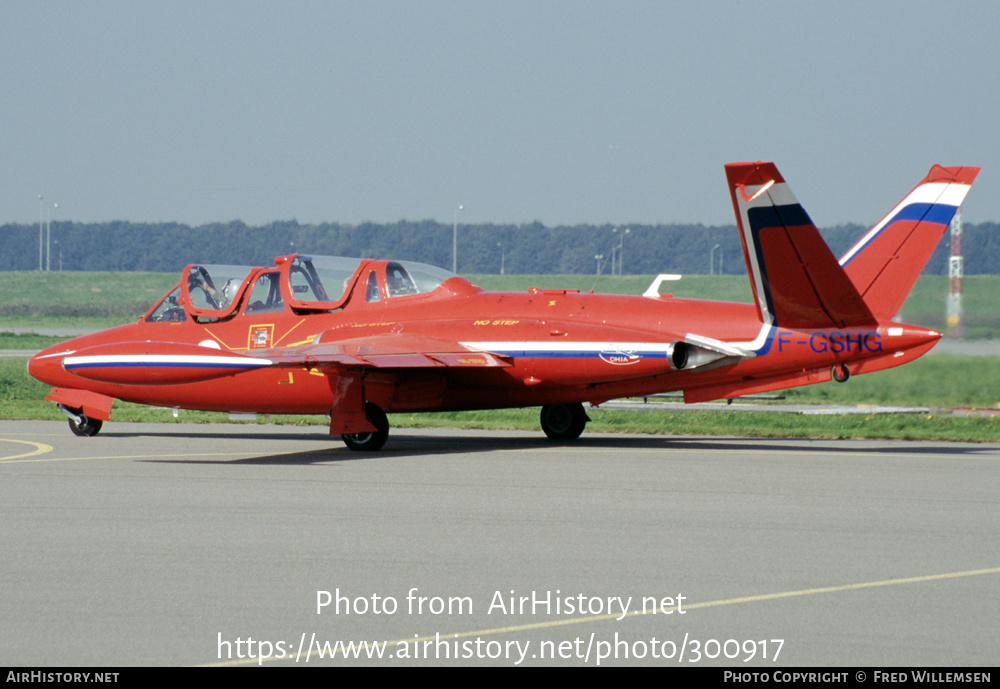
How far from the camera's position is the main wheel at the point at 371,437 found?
56.1ft

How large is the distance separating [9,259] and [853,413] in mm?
85929

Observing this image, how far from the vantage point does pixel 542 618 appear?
22.3 feet

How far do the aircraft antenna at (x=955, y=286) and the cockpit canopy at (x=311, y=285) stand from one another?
8134 millimetres

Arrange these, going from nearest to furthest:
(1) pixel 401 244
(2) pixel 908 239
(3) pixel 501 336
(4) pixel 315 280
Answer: (2) pixel 908 239, (3) pixel 501 336, (4) pixel 315 280, (1) pixel 401 244

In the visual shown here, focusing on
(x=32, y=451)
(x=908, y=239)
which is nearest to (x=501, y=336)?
(x=908, y=239)

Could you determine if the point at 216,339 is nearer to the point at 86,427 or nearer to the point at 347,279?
the point at 347,279

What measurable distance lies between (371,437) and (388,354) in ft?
4.58

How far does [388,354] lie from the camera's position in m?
16.6

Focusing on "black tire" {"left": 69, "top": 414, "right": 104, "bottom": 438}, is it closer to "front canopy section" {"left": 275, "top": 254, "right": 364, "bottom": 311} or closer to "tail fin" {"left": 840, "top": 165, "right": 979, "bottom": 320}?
"front canopy section" {"left": 275, "top": 254, "right": 364, "bottom": 311}

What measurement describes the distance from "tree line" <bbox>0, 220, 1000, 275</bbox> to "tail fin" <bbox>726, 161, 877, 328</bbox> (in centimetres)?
5120

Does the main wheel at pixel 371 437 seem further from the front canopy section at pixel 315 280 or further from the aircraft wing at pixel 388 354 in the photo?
the front canopy section at pixel 315 280

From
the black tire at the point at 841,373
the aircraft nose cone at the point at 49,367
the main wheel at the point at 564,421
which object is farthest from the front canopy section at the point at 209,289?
the black tire at the point at 841,373

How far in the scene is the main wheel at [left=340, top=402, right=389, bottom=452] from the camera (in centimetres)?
1709

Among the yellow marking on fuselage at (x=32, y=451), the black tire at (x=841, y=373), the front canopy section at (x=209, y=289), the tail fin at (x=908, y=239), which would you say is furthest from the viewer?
the front canopy section at (x=209, y=289)
